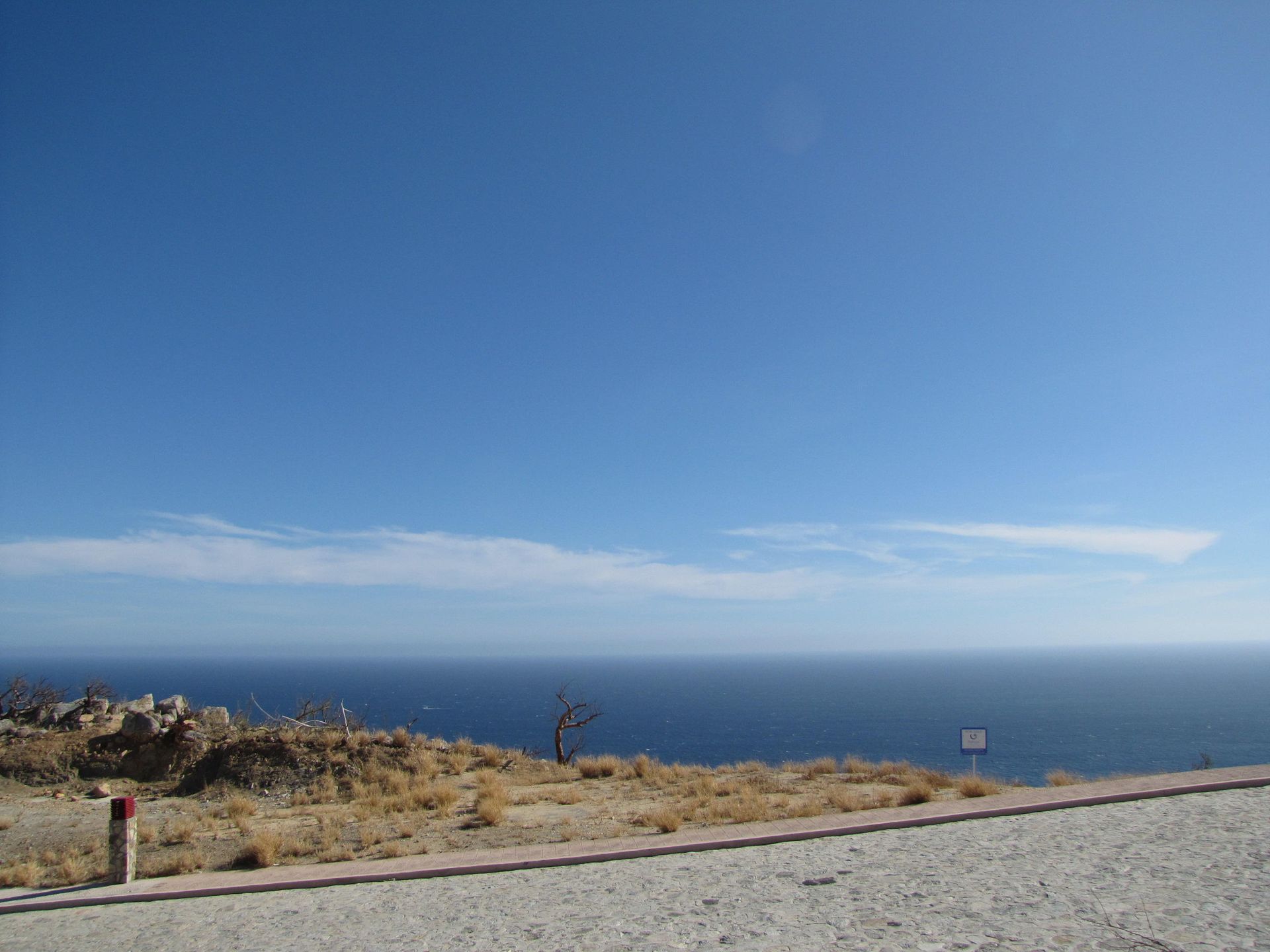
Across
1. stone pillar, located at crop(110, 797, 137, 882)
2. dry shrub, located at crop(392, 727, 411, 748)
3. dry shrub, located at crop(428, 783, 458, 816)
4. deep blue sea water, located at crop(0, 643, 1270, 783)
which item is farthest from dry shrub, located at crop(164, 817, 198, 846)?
deep blue sea water, located at crop(0, 643, 1270, 783)

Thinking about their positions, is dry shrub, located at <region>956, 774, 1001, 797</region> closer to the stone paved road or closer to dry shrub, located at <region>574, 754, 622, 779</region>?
the stone paved road

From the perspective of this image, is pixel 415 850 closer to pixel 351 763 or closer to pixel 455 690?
pixel 351 763

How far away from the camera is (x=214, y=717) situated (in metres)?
20.2

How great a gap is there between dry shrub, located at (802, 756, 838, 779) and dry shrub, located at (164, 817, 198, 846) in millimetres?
12331

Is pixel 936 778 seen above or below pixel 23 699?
below

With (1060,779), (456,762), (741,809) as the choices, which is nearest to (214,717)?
(456,762)

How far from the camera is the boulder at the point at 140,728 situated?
17484 mm

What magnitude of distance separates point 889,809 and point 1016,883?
375 cm

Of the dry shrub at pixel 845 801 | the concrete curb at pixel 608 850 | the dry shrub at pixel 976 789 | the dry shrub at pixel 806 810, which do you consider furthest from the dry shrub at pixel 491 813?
the dry shrub at pixel 976 789

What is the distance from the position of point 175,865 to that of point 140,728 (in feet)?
32.9

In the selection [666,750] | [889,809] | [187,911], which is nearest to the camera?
[187,911]

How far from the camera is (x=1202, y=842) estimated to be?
8320 mm

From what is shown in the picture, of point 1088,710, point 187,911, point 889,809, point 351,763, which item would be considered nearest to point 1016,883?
point 889,809

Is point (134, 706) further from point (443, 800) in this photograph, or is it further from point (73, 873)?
point (73, 873)
